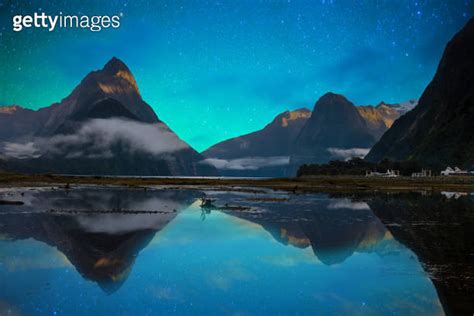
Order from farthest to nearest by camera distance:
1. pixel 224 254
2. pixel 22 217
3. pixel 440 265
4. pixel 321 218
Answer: pixel 321 218, pixel 22 217, pixel 224 254, pixel 440 265

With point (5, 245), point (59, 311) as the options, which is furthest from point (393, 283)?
point (5, 245)

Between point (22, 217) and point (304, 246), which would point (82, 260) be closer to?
point (304, 246)

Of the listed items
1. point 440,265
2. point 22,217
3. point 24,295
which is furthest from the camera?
point 22,217

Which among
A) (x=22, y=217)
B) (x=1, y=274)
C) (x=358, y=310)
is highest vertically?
(x=22, y=217)

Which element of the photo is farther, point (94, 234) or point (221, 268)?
point (94, 234)

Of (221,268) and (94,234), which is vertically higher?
(94,234)

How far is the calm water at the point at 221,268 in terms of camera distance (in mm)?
18000

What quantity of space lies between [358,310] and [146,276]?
11485mm

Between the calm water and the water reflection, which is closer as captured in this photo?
the calm water

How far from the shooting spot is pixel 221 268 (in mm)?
24969

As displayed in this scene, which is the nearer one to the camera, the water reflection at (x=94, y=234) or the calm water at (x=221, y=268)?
the calm water at (x=221, y=268)

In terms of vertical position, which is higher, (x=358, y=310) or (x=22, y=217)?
(x=22, y=217)

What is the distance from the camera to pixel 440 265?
2458cm

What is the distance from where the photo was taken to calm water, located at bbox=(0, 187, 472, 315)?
18.0m
